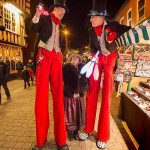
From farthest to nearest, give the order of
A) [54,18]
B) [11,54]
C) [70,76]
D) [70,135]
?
1. [11,54]
2. [70,135]
3. [70,76]
4. [54,18]

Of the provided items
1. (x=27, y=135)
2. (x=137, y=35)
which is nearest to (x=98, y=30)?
(x=137, y=35)

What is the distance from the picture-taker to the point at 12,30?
1744 centimetres

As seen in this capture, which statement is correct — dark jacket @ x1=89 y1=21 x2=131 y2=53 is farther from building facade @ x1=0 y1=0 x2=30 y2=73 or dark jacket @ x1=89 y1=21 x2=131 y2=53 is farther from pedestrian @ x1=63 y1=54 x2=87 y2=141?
building facade @ x1=0 y1=0 x2=30 y2=73

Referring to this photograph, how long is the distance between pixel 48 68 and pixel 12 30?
1523cm

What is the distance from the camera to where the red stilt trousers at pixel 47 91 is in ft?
11.4

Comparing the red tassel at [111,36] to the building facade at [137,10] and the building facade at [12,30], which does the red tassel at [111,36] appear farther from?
the building facade at [12,30]

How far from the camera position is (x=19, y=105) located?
24.2 ft

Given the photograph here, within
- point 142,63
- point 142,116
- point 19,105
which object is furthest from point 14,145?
point 19,105

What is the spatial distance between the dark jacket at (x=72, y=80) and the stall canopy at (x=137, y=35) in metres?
1.01

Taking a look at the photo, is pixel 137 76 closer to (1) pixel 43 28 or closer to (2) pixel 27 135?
(1) pixel 43 28

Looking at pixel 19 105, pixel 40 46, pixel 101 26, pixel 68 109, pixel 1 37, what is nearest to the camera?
pixel 40 46

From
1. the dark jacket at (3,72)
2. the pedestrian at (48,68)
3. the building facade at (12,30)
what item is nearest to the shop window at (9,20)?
the building facade at (12,30)

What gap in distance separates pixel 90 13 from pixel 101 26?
1.03ft

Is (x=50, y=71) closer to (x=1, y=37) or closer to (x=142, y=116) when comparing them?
(x=142, y=116)
